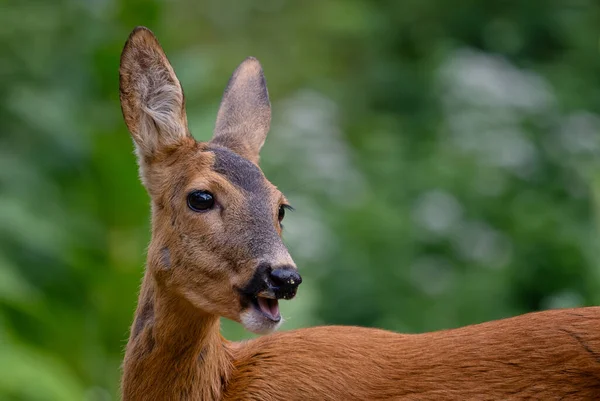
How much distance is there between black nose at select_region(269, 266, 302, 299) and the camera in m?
4.68

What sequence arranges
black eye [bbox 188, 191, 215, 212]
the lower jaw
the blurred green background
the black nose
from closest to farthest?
the black nose → the lower jaw → black eye [bbox 188, 191, 215, 212] → the blurred green background

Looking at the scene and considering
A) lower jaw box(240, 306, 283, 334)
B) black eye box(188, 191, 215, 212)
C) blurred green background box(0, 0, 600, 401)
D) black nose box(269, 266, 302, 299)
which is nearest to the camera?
black nose box(269, 266, 302, 299)

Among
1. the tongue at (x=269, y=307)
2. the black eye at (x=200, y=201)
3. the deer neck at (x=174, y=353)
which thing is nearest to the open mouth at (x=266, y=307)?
the tongue at (x=269, y=307)

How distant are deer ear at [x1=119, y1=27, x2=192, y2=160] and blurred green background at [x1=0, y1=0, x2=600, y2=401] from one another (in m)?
2.31

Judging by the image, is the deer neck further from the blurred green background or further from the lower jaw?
the blurred green background

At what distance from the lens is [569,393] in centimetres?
459

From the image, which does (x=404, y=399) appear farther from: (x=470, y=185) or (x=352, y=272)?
(x=470, y=185)

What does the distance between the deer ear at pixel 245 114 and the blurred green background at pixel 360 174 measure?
1.90 metres

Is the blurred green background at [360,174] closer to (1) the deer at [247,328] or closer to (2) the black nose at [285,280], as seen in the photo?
(1) the deer at [247,328]

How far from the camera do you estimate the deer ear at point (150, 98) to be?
17.9 ft

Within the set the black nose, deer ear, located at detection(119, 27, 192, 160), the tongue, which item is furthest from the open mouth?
deer ear, located at detection(119, 27, 192, 160)

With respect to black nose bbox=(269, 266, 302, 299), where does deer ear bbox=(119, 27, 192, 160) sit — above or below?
above

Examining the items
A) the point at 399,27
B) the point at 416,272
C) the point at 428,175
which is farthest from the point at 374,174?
the point at 399,27

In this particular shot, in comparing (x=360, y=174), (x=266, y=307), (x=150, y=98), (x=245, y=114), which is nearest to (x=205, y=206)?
(x=266, y=307)
